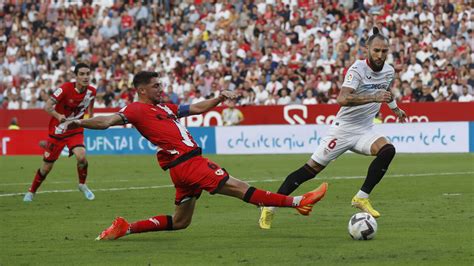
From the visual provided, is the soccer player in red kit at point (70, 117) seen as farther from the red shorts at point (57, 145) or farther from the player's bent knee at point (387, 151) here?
the player's bent knee at point (387, 151)

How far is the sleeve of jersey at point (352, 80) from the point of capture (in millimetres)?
12664

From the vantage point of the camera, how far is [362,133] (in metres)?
13.1

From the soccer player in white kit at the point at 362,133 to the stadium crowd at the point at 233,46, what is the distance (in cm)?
1784

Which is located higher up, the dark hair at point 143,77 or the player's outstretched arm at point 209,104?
the dark hair at point 143,77

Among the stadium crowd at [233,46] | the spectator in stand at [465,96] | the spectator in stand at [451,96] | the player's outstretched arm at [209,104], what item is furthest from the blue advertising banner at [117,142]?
the player's outstretched arm at [209,104]

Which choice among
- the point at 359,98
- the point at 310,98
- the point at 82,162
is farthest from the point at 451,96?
the point at 359,98

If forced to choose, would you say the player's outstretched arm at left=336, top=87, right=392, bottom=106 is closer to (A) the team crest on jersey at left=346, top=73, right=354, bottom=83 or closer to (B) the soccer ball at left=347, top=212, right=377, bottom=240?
(A) the team crest on jersey at left=346, top=73, right=354, bottom=83

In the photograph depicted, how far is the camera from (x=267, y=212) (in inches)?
485

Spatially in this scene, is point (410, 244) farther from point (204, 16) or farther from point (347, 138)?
point (204, 16)

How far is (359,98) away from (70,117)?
269 inches

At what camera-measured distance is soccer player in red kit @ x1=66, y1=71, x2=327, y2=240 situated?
11000 mm

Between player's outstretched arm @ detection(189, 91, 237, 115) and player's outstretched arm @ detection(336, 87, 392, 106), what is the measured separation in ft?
5.98

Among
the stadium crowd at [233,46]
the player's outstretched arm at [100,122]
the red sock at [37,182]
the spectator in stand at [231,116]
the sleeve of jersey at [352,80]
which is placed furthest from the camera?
the spectator in stand at [231,116]

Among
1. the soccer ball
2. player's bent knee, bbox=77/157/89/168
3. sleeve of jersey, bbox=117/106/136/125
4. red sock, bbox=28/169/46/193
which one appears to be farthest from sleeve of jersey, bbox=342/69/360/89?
red sock, bbox=28/169/46/193
